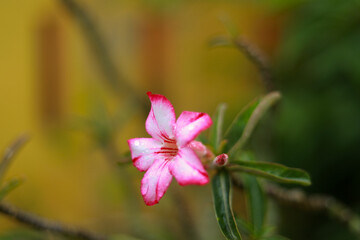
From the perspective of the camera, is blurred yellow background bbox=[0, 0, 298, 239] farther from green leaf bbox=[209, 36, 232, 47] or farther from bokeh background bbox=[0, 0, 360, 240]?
green leaf bbox=[209, 36, 232, 47]

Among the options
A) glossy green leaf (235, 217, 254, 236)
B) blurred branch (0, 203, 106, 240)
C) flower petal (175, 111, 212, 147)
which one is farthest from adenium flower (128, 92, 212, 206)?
blurred branch (0, 203, 106, 240)

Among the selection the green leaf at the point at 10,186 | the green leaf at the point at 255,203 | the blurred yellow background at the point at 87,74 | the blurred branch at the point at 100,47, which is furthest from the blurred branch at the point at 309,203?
the blurred yellow background at the point at 87,74

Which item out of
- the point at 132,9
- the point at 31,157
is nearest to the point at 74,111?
the point at 31,157

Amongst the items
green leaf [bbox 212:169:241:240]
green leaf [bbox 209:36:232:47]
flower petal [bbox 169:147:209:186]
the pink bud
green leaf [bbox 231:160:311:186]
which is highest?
green leaf [bbox 209:36:232:47]

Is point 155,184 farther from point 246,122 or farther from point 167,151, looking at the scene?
point 246,122

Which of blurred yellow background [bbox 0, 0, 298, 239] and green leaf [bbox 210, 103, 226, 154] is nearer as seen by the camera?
green leaf [bbox 210, 103, 226, 154]

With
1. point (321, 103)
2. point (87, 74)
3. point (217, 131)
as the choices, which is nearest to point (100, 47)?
point (217, 131)
